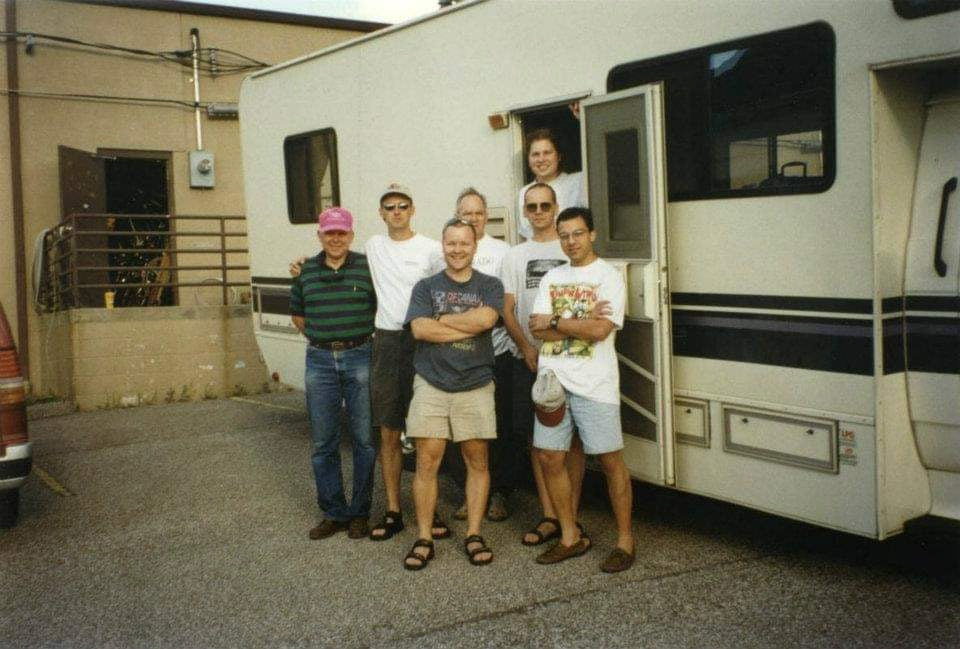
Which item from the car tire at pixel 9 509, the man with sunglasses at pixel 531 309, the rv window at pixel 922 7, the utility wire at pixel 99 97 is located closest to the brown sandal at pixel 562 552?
the man with sunglasses at pixel 531 309

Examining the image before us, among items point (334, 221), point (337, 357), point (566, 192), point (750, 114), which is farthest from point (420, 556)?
point (750, 114)

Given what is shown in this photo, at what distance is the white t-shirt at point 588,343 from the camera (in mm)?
4438

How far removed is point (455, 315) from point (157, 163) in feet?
32.4

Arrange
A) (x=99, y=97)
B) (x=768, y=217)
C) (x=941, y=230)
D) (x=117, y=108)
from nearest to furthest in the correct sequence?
(x=941, y=230)
(x=768, y=217)
(x=99, y=97)
(x=117, y=108)

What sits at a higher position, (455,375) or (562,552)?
(455,375)

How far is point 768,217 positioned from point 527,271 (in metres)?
1.26

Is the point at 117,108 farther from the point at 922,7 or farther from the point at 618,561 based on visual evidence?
the point at 922,7

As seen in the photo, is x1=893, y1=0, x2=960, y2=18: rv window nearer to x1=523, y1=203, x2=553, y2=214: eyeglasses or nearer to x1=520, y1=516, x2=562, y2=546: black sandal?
x1=523, y1=203, x2=553, y2=214: eyeglasses

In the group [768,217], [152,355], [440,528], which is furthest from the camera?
[152,355]

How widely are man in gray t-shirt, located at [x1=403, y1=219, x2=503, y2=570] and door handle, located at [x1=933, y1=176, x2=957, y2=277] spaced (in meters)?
1.91

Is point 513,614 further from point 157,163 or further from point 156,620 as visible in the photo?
point 157,163

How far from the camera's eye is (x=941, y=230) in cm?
388

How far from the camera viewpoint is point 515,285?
496cm

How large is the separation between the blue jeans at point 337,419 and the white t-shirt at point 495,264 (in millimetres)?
696
